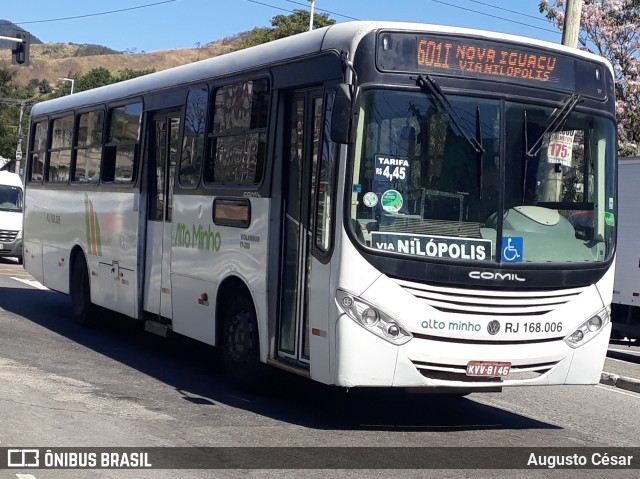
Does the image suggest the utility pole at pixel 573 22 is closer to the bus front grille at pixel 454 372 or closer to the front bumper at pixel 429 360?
the front bumper at pixel 429 360

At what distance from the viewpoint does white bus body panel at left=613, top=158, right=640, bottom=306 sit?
17.7 meters

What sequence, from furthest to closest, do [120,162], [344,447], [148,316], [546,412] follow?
[120,162] → [148,316] → [546,412] → [344,447]

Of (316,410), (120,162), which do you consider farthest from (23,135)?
(316,410)

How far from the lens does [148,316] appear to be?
43.1 feet

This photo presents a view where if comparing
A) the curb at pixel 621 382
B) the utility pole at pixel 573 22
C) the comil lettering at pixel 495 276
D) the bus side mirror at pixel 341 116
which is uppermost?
the utility pole at pixel 573 22

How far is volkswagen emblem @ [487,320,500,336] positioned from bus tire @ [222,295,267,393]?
91.9 inches

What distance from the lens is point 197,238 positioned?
1159 centimetres

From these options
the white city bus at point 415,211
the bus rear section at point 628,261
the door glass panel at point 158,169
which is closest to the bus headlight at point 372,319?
the white city bus at point 415,211

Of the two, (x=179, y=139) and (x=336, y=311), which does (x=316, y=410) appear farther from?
(x=179, y=139)

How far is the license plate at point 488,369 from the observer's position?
888 cm

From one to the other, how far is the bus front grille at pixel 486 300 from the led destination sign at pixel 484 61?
1741 millimetres

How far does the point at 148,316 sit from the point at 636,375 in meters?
6.37

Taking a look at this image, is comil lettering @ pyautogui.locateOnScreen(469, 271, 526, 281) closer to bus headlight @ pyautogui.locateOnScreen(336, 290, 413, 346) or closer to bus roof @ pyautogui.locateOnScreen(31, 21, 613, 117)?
bus headlight @ pyautogui.locateOnScreen(336, 290, 413, 346)

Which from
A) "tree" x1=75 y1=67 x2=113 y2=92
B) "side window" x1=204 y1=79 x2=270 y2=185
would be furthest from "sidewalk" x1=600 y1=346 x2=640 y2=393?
"tree" x1=75 y1=67 x2=113 y2=92
